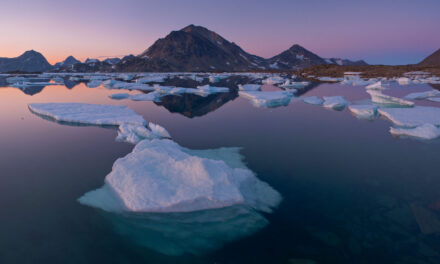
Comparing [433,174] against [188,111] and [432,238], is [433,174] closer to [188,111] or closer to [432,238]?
[432,238]

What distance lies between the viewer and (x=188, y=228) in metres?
4.82

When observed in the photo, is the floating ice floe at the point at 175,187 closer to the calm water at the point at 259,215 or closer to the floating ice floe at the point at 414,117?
the calm water at the point at 259,215

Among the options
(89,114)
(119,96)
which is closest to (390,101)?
(89,114)

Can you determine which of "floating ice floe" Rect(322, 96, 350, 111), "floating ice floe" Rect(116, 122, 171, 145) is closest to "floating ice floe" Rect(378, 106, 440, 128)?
"floating ice floe" Rect(322, 96, 350, 111)

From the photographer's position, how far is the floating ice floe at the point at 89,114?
42.9 feet

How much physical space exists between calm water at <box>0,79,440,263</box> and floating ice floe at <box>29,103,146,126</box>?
1.79 meters

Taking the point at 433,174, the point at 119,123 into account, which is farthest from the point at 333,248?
the point at 119,123

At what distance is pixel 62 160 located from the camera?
8680 millimetres

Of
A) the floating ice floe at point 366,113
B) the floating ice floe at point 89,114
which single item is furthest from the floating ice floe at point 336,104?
the floating ice floe at point 89,114

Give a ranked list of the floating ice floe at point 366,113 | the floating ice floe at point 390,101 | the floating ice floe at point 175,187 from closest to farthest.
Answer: the floating ice floe at point 175,187, the floating ice floe at point 366,113, the floating ice floe at point 390,101

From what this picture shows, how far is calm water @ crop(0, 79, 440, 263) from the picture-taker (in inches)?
172

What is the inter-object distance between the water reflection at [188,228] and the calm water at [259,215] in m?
0.02

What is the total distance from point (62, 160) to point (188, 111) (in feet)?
35.9

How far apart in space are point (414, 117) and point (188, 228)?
46.9 ft
